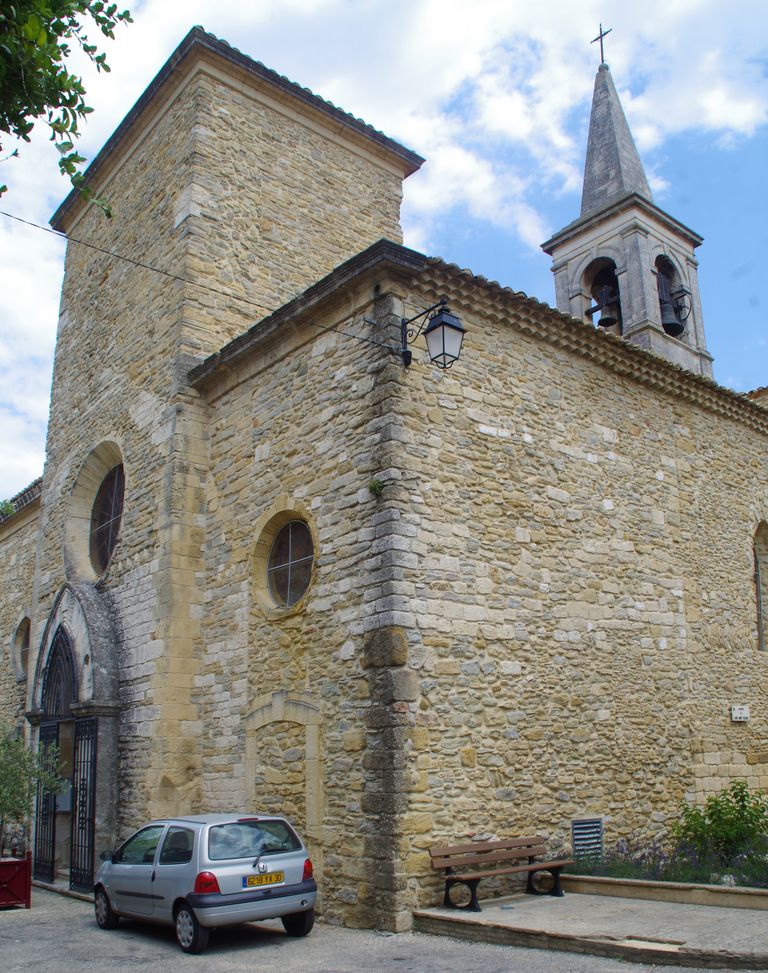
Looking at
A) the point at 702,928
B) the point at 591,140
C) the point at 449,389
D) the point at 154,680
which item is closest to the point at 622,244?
the point at 591,140

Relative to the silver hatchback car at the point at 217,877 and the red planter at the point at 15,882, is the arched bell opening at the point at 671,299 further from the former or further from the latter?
the red planter at the point at 15,882

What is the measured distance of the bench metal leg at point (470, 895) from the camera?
281 inches

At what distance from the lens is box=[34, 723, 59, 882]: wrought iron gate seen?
11211mm

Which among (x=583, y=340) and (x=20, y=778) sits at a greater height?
(x=583, y=340)

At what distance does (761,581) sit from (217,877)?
875cm

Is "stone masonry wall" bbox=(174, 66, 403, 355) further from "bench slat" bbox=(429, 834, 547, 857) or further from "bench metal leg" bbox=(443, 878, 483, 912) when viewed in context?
"bench metal leg" bbox=(443, 878, 483, 912)

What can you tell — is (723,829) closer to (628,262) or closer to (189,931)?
(189,931)

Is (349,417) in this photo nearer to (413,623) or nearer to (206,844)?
(413,623)

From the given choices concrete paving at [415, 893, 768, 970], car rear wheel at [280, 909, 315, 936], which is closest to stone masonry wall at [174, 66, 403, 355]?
car rear wheel at [280, 909, 315, 936]

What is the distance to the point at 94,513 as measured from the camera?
13141mm

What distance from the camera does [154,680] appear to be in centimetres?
994

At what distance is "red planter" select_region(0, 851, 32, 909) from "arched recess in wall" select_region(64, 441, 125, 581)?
160 inches

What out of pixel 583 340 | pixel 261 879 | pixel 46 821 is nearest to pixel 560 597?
pixel 583 340

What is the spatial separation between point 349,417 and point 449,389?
1022 mm
